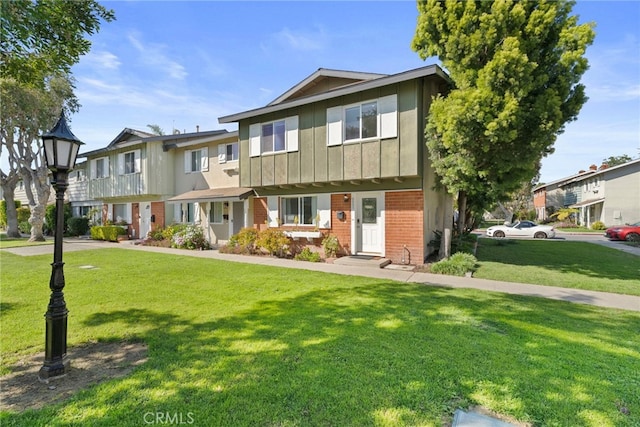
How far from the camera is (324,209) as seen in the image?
13547mm

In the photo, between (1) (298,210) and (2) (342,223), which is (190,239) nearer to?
(1) (298,210)

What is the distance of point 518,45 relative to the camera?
857cm

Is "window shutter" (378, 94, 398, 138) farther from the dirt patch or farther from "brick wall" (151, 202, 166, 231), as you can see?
"brick wall" (151, 202, 166, 231)

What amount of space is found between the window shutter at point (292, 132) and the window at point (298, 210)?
2368mm

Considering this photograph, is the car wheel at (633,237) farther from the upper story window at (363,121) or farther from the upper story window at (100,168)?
the upper story window at (100,168)

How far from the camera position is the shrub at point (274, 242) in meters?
13.6

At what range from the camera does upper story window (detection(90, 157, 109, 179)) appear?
2303cm

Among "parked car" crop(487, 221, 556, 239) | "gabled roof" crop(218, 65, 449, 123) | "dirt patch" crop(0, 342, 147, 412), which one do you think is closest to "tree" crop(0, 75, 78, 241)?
"gabled roof" crop(218, 65, 449, 123)

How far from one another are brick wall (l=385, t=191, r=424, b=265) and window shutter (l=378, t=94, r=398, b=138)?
88.3 inches

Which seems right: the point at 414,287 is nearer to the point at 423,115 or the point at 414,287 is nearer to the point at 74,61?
the point at 423,115

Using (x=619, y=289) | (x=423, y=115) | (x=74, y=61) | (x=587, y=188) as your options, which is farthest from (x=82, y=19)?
(x=587, y=188)

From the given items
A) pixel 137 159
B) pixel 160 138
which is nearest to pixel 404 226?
pixel 160 138

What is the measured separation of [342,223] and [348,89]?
5.24m

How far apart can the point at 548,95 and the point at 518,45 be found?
1657mm
